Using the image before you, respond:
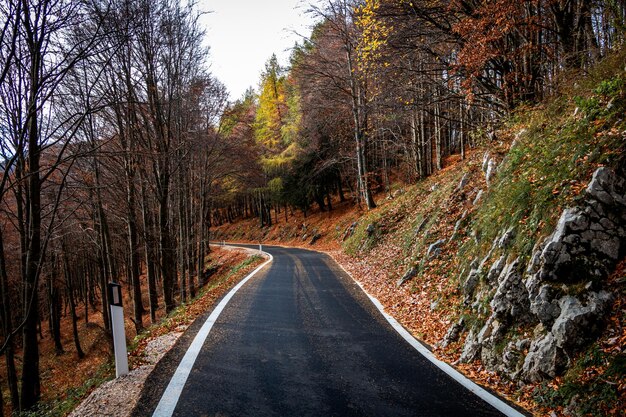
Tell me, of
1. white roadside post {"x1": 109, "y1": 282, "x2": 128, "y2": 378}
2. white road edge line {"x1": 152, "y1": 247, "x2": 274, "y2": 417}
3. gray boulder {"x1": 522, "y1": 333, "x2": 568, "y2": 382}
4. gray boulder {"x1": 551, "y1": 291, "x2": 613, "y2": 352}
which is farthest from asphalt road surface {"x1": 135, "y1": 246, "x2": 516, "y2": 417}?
gray boulder {"x1": 551, "y1": 291, "x2": 613, "y2": 352}

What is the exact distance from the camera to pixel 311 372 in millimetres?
4168

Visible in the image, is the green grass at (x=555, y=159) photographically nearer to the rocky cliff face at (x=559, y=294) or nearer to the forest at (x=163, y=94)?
the rocky cliff face at (x=559, y=294)

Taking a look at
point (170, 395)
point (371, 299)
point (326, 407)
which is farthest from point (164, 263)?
point (326, 407)

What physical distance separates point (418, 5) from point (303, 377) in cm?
963

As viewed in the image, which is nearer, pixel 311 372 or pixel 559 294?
pixel 559 294

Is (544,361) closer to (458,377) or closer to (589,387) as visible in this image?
(589,387)

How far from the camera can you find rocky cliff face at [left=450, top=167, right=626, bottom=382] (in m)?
3.63

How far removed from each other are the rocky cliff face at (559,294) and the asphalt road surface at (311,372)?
837mm

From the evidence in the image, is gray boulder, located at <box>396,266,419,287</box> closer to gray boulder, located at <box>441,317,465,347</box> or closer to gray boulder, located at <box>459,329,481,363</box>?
gray boulder, located at <box>441,317,465,347</box>

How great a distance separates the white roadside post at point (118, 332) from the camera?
4.24m

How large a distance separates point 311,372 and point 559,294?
9.89 ft

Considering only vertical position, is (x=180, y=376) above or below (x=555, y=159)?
below

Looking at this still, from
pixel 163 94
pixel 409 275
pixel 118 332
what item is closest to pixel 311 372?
pixel 118 332

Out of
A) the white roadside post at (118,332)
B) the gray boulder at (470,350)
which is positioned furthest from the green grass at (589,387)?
the white roadside post at (118,332)
